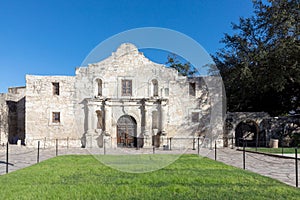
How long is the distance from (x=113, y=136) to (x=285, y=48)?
12651 millimetres

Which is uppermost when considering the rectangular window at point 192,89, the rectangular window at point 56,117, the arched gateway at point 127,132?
the rectangular window at point 192,89

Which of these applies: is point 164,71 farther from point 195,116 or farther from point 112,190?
point 112,190

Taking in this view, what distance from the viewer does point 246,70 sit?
15.7 metres

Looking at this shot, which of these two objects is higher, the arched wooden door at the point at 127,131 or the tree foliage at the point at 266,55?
the tree foliage at the point at 266,55

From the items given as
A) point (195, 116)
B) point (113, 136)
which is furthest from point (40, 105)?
point (195, 116)

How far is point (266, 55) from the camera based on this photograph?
15.7 metres

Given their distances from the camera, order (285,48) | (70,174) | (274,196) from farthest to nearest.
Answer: (285,48) < (70,174) < (274,196)

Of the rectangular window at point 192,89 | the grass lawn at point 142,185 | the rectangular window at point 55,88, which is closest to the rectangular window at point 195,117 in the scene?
the rectangular window at point 192,89

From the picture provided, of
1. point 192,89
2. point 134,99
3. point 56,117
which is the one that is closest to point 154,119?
point 134,99

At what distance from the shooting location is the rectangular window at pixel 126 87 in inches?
683

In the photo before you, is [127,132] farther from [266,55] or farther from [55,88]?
[266,55]

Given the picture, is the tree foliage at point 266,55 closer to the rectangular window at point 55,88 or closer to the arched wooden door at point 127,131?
the arched wooden door at point 127,131

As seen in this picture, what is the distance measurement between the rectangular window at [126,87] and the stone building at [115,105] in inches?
2.9

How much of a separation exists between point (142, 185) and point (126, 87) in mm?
12728
